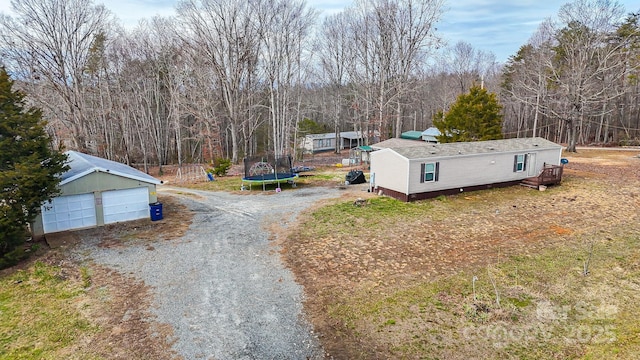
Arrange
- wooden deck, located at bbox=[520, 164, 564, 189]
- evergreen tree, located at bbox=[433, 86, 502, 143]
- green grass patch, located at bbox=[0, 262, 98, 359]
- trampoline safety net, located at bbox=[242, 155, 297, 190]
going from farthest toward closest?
1. evergreen tree, located at bbox=[433, 86, 502, 143]
2. trampoline safety net, located at bbox=[242, 155, 297, 190]
3. wooden deck, located at bbox=[520, 164, 564, 189]
4. green grass patch, located at bbox=[0, 262, 98, 359]

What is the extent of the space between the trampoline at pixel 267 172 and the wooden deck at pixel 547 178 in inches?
543

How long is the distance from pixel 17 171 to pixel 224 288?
7.39 metres

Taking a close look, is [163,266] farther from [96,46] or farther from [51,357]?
[96,46]

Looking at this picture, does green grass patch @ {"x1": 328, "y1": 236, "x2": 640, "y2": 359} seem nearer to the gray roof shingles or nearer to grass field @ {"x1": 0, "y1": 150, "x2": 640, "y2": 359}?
grass field @ {"x1": 0, "y1": 150, "x2": 640, "y2": 359}

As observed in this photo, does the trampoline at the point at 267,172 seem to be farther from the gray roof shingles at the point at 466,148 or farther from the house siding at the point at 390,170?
the gray roof shingles at the point at 466,148

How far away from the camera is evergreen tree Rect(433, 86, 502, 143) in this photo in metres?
26.2

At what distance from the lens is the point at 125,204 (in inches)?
579

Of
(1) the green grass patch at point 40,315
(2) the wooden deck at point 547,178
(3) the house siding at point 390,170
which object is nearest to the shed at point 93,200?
(1) the green grass patch at point 40,315

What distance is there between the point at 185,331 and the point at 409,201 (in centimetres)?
1254

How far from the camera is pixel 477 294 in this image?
28.7 ft

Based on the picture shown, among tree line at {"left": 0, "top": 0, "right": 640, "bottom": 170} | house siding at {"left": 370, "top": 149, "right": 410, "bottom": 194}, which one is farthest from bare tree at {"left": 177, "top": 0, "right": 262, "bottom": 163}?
house siding at {"left": 370, "top": 149, "right": 410, "bottom": 194}

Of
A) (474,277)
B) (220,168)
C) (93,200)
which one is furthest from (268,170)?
(474,277)

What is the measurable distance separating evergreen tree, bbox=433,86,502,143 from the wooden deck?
7.24 metres

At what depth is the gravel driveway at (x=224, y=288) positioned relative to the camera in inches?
275
